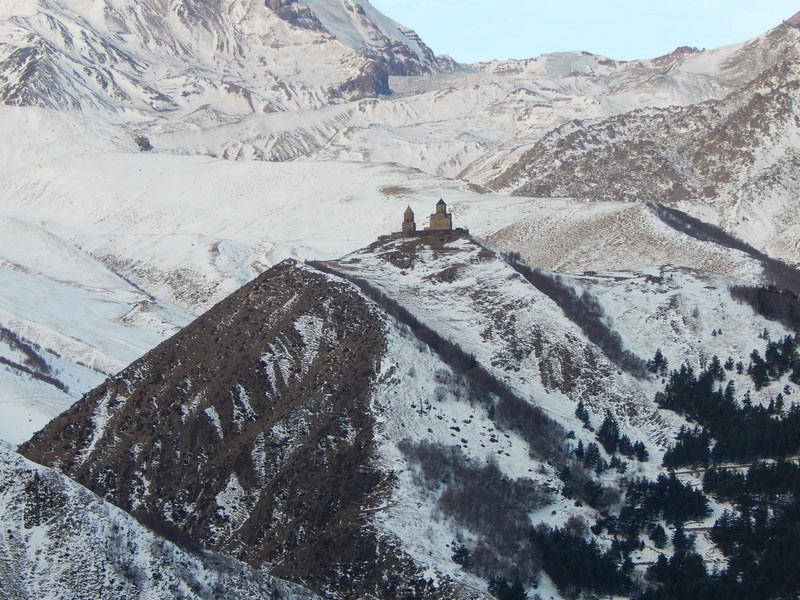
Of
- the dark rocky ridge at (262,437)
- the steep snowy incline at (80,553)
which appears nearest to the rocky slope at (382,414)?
the dark rocky ridge at (262,437)

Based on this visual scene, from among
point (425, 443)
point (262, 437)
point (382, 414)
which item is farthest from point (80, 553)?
point (382, 414)

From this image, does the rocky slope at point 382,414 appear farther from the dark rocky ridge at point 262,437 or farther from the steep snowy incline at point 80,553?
the steep snowy incline at point 80,553

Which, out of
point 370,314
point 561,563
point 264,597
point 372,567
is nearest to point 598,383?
point 370,314

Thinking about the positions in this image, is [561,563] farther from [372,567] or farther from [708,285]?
[708,285]

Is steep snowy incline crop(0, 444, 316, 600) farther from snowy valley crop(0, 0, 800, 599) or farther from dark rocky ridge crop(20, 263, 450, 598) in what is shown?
dark rocky ridge crop(20, 263, 450, 598)

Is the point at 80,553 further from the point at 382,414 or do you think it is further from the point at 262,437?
the point at 382,414

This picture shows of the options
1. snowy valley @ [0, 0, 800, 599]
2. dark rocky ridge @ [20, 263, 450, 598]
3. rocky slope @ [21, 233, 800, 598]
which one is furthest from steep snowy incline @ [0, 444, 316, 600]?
dark rocky ridge @ [20, 263, 450, 598]

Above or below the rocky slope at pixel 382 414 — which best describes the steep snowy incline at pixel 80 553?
below
